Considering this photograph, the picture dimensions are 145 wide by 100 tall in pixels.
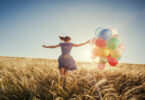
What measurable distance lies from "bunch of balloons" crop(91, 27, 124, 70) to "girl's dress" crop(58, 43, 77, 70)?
2.52 feet

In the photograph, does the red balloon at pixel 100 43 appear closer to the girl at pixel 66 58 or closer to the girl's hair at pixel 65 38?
the girl at pixel 66 58

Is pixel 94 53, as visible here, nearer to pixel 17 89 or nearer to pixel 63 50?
pixel 63 50

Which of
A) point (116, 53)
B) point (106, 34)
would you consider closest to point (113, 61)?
point (116, 53)

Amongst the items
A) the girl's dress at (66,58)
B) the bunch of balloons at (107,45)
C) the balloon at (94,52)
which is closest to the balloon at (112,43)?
the bunch of balloons at (107,45)

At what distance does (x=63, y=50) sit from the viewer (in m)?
3.33

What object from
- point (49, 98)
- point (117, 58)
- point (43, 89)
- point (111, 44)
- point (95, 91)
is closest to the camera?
point (49, 98)

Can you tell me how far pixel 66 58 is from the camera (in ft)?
10.5

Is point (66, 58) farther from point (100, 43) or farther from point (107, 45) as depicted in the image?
point (107, 45)

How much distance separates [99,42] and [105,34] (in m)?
0.30

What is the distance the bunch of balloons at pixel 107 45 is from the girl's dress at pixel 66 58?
0.77 m

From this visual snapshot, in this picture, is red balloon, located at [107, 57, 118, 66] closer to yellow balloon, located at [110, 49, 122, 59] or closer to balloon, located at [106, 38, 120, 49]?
yellow balloon, located at [110, 49, 122, 59]

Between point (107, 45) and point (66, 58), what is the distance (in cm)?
135

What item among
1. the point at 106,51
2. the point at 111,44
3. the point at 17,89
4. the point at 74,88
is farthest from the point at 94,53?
the point at 17,89

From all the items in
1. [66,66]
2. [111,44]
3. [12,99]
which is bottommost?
[12,99]
